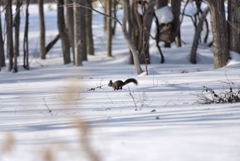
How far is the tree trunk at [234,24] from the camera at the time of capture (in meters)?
14.4

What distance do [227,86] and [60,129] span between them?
4.48 meters

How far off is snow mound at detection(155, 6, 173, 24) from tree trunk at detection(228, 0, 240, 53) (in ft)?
19.2

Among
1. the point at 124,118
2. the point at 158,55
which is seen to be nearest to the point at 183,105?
the point at 124,118

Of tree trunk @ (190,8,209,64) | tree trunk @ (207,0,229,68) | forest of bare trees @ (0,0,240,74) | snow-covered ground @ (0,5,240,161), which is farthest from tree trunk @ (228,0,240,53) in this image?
tree trunk @ (190,8,209,64)

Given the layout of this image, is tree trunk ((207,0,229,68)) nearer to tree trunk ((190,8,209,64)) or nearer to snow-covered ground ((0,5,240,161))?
snow-covered ground ((0,5,240,161))

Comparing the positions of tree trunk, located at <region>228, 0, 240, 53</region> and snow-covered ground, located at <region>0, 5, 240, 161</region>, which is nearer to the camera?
snow-covered ground, located at <region>0, 5, 240, 161</region>

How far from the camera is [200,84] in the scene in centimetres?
1049

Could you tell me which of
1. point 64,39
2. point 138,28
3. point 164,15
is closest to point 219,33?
point 164,15

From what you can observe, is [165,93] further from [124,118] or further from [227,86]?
[124,118]

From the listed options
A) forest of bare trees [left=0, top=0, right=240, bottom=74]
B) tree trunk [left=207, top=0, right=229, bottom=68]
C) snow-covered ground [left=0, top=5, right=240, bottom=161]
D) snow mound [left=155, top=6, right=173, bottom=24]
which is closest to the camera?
snow-covered ground [left=0, top=5, right=240, bottom=161]

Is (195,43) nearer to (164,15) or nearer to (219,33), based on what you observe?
(164,15)

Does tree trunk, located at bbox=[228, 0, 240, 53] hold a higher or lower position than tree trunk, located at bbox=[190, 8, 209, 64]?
higher

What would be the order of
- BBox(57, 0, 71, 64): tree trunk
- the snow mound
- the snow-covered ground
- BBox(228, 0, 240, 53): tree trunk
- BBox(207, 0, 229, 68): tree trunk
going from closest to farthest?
1. the snow-covered ground
2. BBox(207, 0, 229, 68): tree trunk
3. BBox(228, 0, 240, 53): tree trunk
4. the snow mound
5. BBox(57, 0, 71, 64): tree trunk

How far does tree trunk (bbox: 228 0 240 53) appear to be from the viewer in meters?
14.4
